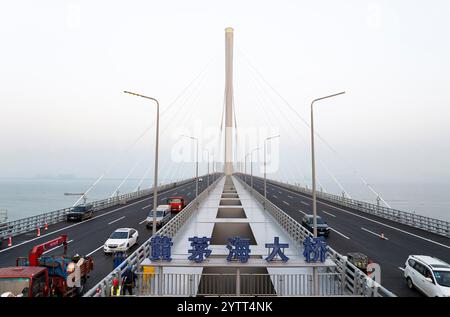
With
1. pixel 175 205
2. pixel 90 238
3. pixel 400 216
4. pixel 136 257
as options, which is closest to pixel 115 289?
pixel 136 257

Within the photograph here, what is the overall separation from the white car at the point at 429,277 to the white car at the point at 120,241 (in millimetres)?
17000

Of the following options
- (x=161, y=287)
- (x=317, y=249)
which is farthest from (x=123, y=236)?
(x=317, y=249)

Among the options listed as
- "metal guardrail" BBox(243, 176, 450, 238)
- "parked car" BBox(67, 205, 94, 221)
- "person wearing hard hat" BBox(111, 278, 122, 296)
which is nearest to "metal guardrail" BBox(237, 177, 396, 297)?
"person wearing hard hat" BBox(111, 278, 122, 296)

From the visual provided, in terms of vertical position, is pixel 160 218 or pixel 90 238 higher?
→ pixel 160 218

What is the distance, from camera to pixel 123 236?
2120cm

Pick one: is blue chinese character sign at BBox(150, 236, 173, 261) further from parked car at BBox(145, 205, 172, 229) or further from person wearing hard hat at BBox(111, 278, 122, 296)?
parked car at BBox(145, 205, 172, 229)

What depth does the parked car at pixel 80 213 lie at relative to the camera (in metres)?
32.9

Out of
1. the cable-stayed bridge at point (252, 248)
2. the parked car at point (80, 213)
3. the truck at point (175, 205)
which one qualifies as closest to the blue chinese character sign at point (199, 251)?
the cable-stayed bridge at point (252, 248)

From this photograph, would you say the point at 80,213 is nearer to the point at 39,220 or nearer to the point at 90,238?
the point at 39,220

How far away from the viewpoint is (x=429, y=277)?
12.8 metres

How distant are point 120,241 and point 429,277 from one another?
58.6ft
